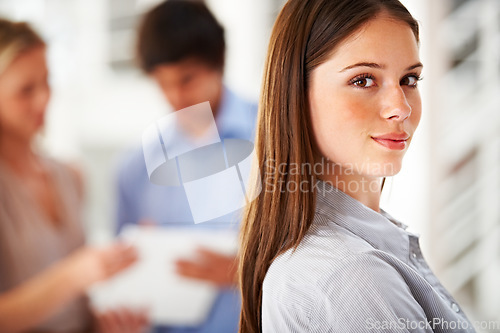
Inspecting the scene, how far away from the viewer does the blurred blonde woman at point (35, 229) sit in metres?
1.29

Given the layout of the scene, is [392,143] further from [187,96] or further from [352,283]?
[187,96]

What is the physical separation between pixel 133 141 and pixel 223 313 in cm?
60

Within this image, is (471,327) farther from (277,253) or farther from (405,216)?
(405,216)

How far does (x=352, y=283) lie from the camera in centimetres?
35

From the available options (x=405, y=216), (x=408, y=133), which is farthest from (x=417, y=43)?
(x=405, y=216)

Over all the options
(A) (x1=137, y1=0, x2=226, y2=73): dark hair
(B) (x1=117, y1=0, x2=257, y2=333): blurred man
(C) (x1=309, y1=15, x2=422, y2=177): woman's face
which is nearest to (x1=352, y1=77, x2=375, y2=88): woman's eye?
(C) (x1=309, y1=15, x2=422, y2=177): woman's face

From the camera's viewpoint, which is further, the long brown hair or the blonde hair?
the blonde hair

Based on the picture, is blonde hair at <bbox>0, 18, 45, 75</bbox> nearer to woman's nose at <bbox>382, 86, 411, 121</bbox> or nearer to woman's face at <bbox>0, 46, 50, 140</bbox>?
woman's face at <bbox>0, 46, 50, 140</bbox>

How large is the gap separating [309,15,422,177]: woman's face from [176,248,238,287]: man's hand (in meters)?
0.87

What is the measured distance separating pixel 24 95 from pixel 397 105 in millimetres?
1238

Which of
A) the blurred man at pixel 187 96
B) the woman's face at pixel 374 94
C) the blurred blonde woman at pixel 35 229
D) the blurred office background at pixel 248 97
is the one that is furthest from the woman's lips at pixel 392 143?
the blurred blonde woman at pixel 35 229

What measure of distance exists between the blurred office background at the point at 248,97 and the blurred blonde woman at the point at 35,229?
0.07 m

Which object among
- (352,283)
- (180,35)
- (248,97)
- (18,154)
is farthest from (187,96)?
(352,283)

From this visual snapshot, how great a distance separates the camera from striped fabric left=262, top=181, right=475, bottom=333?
1.11 ft
